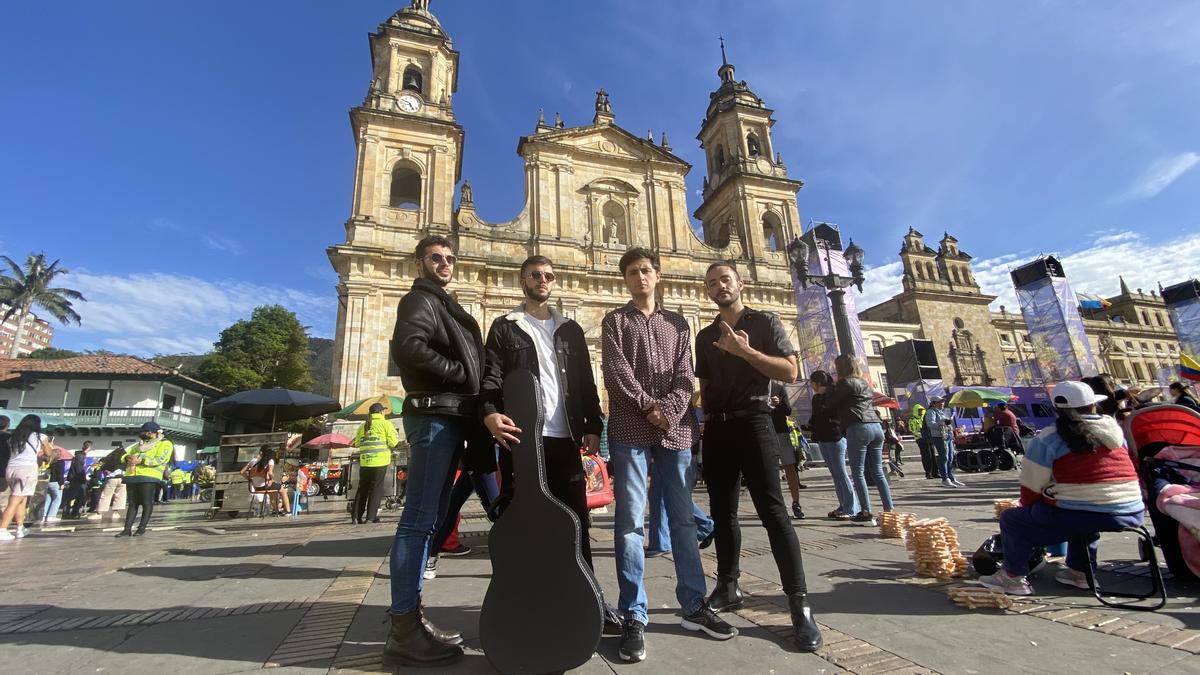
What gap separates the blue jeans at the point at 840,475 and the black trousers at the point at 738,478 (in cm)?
330

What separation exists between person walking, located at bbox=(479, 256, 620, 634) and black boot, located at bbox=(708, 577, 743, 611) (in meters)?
0.53

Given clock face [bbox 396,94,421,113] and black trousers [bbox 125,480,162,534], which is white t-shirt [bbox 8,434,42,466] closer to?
black trousers [bbox 125,480,162,534]

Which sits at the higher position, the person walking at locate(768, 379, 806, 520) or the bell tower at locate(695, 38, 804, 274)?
the bell tower at locate(695, 38, 804, 274)

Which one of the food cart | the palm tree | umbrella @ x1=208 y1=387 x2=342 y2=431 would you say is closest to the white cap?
the food cart

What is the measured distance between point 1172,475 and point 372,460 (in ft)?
24.6

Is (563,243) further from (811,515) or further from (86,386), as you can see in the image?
(86,386)

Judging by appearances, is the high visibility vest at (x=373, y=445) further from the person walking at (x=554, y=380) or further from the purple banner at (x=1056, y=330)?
the purple banner at (x=1056, y=330)

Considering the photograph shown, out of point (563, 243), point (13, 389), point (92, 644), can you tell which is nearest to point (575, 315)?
point (563, 243)

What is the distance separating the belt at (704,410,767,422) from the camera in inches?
98.0

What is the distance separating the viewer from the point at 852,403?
5375mm

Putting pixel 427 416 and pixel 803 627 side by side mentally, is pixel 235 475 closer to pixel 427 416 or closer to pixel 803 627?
pixel 427 416

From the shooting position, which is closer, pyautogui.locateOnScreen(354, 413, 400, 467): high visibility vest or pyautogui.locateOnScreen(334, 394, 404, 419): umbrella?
pyautogui.locateOnScreen(354, 413, 400, 467): high visibility vest

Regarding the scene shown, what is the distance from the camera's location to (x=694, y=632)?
219 cm

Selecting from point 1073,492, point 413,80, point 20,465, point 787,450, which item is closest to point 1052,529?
point 1073,492
